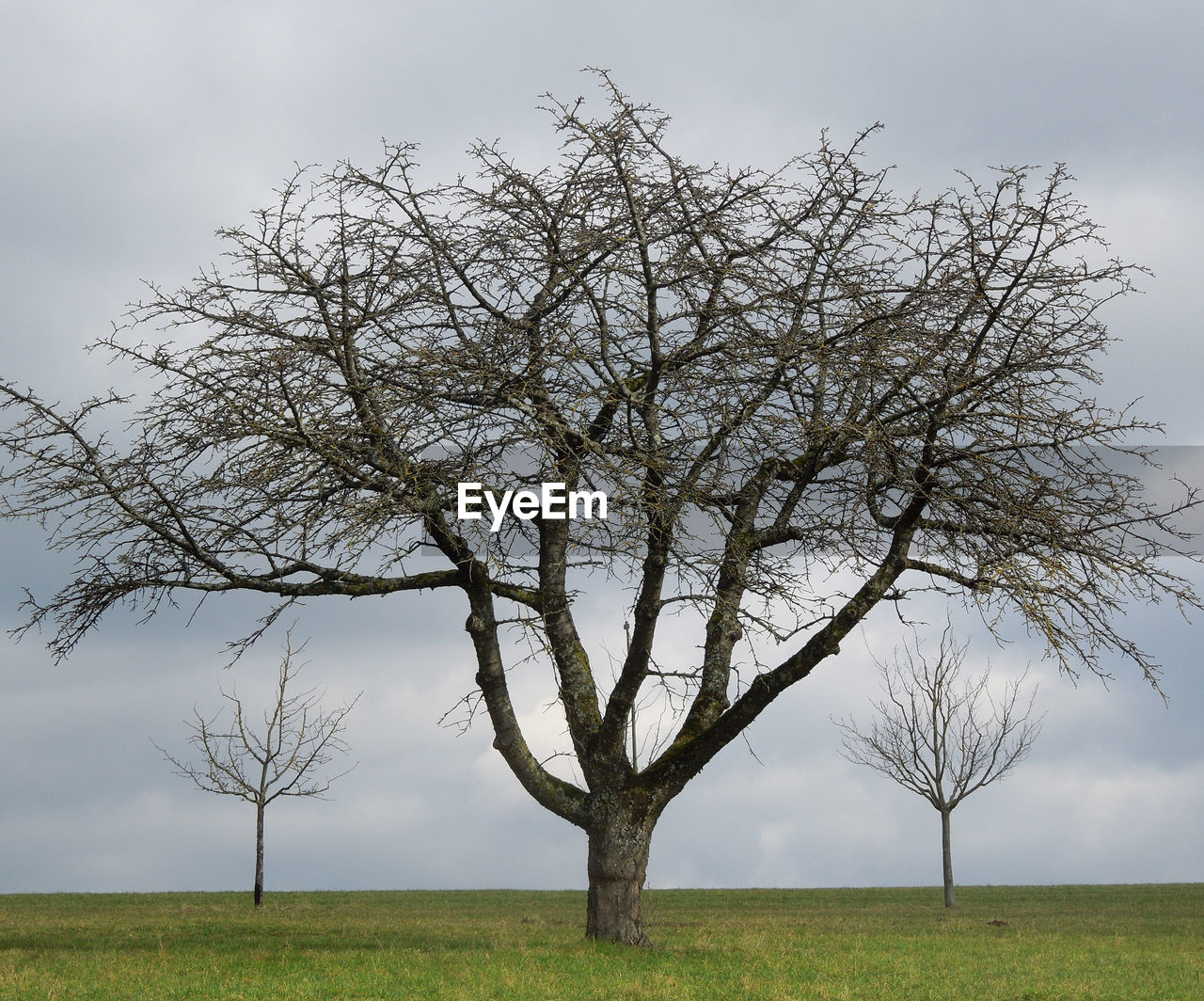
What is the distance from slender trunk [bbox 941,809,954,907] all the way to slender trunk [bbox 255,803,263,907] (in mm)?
15295

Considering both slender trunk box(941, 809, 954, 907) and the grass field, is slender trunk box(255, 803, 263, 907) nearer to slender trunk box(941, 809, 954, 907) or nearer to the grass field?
the grass field

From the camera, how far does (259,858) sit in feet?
79.4

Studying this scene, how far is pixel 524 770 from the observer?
1312 centimetres

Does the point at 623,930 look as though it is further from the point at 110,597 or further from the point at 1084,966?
the point at 110,597

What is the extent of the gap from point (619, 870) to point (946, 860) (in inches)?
667

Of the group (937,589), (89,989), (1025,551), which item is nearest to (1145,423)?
(1025,551)

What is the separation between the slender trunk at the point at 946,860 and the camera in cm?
2650

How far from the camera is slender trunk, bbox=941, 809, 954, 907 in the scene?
26.5 m

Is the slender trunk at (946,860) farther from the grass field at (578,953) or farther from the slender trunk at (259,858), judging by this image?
the slender trunk at (259,858)

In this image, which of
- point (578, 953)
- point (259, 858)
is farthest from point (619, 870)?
point (259, 858)

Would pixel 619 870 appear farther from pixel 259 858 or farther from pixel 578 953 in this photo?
pixel 259 858

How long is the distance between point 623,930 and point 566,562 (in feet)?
13.6

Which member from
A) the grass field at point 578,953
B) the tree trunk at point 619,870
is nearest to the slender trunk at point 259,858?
the grass field at point 578,953

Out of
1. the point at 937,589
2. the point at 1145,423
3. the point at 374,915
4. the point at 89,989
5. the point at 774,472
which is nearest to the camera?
the point at 89,989
